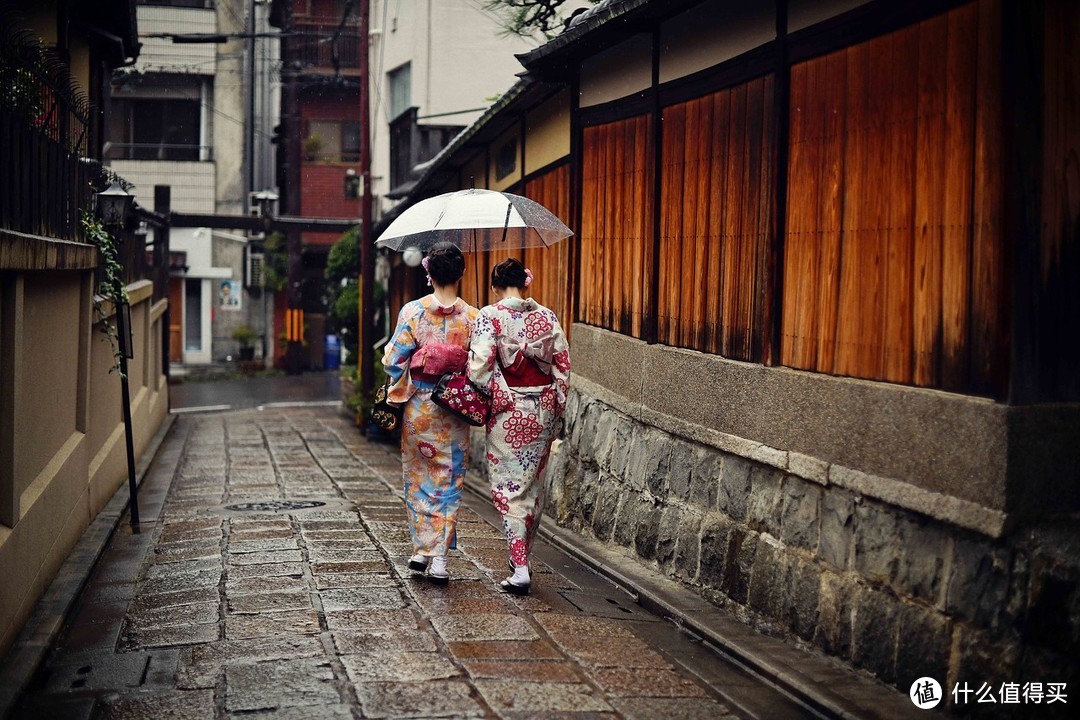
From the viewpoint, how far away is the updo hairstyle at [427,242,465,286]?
8453 mm

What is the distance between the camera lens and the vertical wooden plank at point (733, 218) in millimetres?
8227

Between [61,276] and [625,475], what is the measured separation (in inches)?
193

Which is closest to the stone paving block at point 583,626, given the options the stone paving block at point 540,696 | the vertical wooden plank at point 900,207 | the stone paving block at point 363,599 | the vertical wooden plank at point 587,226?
the stone paving block at point 363,599

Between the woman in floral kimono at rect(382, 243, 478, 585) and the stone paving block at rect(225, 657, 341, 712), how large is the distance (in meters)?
2.14

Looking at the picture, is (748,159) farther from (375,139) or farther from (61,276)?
(375,139)

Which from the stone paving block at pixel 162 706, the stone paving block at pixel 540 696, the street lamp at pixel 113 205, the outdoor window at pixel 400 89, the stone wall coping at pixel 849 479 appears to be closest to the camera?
the stone wall coping at pixel 849 479

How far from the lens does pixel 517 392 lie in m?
8.36

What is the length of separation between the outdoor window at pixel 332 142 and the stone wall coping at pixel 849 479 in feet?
104

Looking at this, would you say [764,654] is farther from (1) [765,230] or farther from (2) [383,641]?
(1) [765,230]

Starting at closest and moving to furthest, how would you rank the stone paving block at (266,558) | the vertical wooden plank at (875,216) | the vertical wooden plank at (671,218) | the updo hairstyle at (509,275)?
1. the vertical wooden plank at (875,216)
2. the updo hairstyle at (509,275)
3. the stone paving block at (266,558)
4. the vertical wooden plank at (671,218)

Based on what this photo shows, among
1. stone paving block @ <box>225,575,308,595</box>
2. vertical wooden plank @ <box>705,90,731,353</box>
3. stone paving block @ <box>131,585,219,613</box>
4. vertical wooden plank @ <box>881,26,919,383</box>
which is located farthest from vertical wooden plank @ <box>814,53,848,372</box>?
A: stone paving block @ <box>131,585,219,613</box>

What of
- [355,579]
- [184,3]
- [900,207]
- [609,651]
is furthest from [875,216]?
[184,3]

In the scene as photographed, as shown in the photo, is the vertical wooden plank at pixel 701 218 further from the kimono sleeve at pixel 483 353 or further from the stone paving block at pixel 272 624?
the stone paving block at pixel 272 624

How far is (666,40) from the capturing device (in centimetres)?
967
